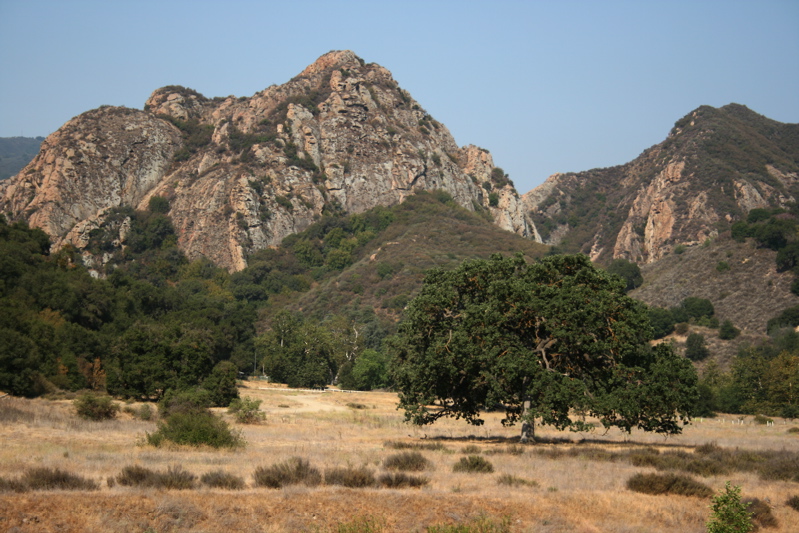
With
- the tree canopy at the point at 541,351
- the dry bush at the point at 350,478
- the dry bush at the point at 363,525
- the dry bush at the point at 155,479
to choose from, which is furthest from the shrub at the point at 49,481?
the tree canopy at the point at 541,351

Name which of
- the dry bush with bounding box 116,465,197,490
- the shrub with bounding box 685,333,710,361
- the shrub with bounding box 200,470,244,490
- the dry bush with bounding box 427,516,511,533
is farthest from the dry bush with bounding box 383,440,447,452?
the shrub with bounding box 685,333,710,361

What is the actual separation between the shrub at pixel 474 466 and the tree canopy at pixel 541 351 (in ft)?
19.4

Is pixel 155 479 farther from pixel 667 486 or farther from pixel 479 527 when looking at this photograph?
pixel 667 486

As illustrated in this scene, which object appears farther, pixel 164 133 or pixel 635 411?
pixel 164 133

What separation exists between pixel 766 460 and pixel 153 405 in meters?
37.0

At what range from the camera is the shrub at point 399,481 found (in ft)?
64.6

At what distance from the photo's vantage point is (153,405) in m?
49.2

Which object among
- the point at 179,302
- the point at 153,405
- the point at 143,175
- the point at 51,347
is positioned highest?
the point at 143,175

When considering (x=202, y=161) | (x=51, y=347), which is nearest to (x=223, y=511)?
(x=51, y=347)

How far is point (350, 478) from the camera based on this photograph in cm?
1966

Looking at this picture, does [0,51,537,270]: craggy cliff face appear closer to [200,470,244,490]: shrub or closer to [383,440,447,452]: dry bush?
[383,440,447,452]: dry bush

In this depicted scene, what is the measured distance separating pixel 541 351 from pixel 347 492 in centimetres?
1467

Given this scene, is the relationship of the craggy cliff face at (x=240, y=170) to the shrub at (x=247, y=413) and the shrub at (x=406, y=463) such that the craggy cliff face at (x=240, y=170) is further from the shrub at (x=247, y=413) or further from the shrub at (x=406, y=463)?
the shrub at (x=406, y=463)

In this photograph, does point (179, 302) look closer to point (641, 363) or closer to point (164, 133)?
point (641, 363)
